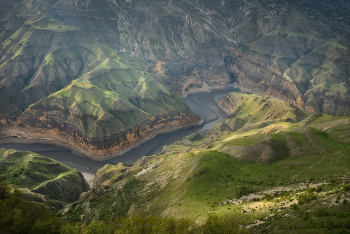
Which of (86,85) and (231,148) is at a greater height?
(86,85)

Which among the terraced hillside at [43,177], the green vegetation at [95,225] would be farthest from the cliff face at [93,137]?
the green vegetation at [95,225]

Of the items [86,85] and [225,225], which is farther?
[86,85]

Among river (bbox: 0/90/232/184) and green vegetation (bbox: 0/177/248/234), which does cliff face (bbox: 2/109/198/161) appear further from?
green vegetation (bbox: 0/177/248/234)

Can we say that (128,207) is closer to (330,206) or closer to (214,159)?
(214,159)

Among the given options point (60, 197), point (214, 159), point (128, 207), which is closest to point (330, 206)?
point (214, 159)

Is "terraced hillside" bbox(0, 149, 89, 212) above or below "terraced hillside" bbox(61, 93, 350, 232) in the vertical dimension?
below

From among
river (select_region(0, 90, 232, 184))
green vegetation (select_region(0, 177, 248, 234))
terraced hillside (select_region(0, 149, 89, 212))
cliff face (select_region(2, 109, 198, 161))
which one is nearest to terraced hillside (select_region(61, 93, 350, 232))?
green vegetation (select_region(0, 177, 248, 234))
